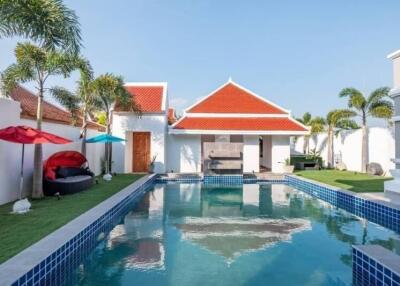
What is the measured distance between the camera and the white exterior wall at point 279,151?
78.9ft

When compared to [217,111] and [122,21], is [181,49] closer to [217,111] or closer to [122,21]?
[217,111]

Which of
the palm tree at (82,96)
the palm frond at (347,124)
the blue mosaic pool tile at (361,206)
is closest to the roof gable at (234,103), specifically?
the palm frond at (347,124)

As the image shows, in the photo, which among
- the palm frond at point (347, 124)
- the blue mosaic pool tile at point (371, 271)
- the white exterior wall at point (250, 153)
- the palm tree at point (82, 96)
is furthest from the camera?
the palm frond at point (347, 124)

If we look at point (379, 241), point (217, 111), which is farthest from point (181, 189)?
point (379, 241)

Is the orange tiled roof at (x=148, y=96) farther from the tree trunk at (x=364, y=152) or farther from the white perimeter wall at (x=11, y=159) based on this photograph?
the tree trunk at (x=364, y=152)

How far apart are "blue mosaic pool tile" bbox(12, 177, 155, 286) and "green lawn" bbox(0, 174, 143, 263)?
664 mm

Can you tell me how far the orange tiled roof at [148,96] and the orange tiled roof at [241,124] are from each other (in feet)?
7.19

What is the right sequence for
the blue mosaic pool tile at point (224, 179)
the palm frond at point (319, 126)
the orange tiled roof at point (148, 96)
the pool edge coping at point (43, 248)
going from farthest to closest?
1. the palm frond at point (319, 126)
2. the orange tiled roof at point (148, 96)
3. the blue mosaic pool tile at point (224, 179)
4. the pool edge coping at point (43, 248)

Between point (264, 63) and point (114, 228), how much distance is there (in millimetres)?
20987

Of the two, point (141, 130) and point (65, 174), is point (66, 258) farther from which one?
point (141, 130)

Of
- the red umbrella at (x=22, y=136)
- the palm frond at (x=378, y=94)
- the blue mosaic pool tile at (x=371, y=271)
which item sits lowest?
the blue mosaic pool tile at (x=371, y=271)

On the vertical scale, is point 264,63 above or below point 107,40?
above

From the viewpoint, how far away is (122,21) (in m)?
17.1

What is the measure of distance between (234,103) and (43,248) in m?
21.0
